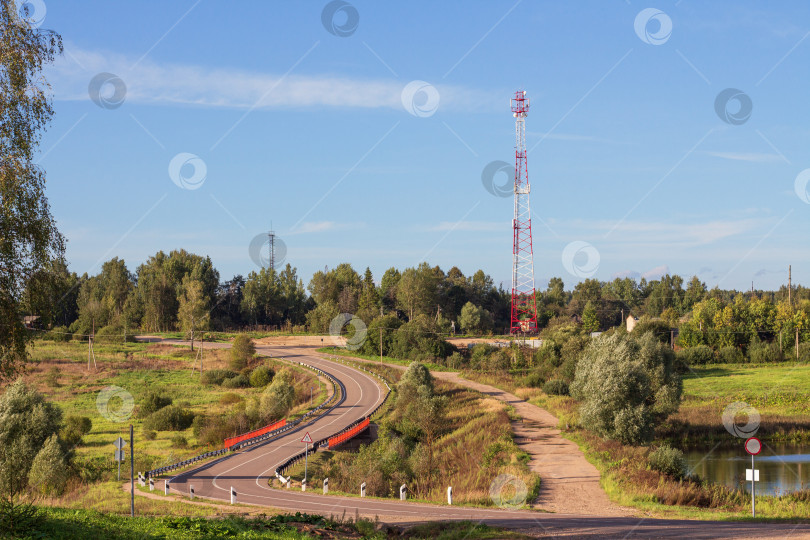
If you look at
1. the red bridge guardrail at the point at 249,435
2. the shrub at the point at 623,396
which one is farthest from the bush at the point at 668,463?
the red bridge guardrail at the point at 249,435

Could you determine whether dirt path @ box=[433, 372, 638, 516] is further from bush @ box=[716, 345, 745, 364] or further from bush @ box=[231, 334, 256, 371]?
bush @ box=[716, 345, 745, 364]

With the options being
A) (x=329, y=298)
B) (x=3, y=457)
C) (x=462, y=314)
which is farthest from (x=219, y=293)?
(x=3, y=457)

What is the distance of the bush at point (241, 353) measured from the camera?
301ft

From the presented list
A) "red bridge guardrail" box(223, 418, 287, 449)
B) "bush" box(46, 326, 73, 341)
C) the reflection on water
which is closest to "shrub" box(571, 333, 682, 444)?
the reflection on water

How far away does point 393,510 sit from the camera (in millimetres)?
24984

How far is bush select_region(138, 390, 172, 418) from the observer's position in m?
63.9

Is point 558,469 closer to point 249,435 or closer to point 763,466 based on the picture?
point 763,466

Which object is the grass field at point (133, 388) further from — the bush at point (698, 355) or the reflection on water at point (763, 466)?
the bush at point (698, 355)

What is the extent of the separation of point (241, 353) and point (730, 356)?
70429 millimetres

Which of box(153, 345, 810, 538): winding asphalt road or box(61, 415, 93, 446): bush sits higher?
box(153, 345, 810, 538): winding asphalt road

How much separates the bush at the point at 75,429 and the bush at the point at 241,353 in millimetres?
34624

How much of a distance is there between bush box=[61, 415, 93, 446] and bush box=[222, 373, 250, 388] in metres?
24.5

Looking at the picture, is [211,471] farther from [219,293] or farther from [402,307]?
[219,293]

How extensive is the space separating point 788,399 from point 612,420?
103 ft
